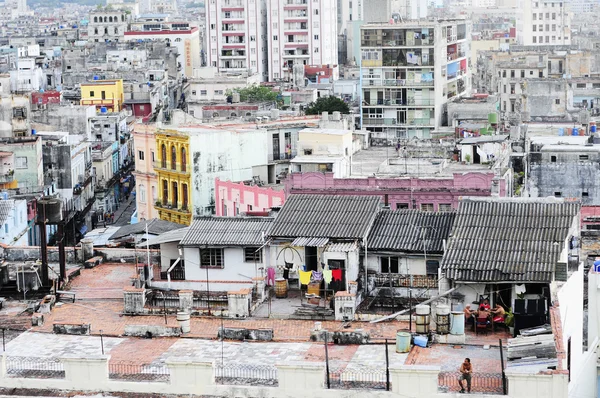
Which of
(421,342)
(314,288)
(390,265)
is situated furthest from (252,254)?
(421,342)

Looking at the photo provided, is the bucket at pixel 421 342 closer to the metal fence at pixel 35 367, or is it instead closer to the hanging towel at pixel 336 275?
the hanging towel at pixel 336 275

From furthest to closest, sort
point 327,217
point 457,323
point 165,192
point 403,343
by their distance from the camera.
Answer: point 165,192, point 327,217, point 457,323, point 403,343

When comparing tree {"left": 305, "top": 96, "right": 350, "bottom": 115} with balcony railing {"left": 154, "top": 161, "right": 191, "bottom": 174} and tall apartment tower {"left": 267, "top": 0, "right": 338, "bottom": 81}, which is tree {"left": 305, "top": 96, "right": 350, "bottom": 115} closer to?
balcony railing {"left": 154, "top": 161, "right": 191, "bottom": 174}

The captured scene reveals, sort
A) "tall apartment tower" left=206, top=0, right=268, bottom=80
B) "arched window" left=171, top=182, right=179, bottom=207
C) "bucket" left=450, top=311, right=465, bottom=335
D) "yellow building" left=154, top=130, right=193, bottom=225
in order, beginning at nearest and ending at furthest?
"bucket" left=450, top=311, right=465, bottom=335, "yellow building" left=154, top=130, right=193, bottom=225, "arched window" left=171, top=182, right=179, bottom=207, "tall apartment tower" left=206, top=0, right=268, bottom=80

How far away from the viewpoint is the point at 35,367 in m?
31.4

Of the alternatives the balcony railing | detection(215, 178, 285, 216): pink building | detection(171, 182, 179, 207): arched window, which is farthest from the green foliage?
detection(215, 178, 285, 216): pink building

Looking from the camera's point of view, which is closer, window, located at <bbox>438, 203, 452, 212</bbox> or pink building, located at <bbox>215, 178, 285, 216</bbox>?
window, located at <bbox>438, 203, 452, 212</bbox>

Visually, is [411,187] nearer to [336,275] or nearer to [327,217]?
[327,217]

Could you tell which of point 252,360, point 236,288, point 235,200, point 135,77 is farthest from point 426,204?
point 135,77

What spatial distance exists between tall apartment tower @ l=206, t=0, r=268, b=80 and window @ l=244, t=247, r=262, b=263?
13481 cm

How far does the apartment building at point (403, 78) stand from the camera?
325ft

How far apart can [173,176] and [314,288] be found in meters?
37.3

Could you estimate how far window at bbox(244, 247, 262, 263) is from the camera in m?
40.9

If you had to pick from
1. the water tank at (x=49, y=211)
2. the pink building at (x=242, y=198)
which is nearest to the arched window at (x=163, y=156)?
the pink building at (x=242, y=198)
